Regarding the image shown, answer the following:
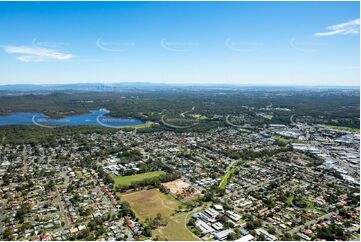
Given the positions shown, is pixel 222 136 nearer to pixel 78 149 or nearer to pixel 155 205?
pixel 78 149

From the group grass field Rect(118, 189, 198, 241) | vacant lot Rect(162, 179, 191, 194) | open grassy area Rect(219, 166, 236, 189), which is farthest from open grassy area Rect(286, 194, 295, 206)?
vacant lot Rect(162, 179, 191, 194)

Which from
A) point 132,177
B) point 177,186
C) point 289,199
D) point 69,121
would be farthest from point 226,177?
point 69,121

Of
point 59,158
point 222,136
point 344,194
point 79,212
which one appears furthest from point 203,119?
Answer: point 79,212

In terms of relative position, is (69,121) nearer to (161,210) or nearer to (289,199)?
(161,210)

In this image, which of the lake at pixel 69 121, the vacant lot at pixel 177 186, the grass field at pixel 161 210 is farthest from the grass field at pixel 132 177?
the lake at pixel 69 121

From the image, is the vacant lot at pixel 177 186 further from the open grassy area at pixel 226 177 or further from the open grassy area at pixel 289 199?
the open grassy area at pixel 289 199

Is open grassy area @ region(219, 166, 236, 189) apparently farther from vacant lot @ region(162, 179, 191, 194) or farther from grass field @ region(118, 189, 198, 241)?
grass field @ region(118, 189, 198, 241)

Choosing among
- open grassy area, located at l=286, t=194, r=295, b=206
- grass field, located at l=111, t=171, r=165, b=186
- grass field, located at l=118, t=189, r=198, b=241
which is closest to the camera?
grass field, located at l=118, t=189, r=198, b=241

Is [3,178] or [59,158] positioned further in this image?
[59,158]
